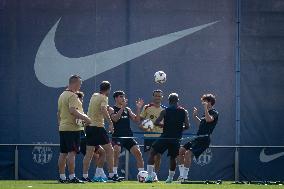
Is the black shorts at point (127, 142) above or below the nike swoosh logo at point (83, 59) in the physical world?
below

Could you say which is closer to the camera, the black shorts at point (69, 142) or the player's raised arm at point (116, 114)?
the black shorts at point (69, 142)

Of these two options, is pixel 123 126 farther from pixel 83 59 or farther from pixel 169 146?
pixel 83 59

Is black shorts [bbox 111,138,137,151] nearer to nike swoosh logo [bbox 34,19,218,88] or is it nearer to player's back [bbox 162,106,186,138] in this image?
player's back [bbox 162,106,186,138]

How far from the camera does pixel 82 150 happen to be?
18.7 meters

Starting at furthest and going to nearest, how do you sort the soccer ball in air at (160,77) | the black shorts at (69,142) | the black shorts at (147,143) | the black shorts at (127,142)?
1. the soccer ball in air at (160,77)
2. the black shorts at (147,143)
3. the black shorts at (127,142)
4. the black shorts at (69,142)

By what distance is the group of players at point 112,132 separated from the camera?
1634 centimetres

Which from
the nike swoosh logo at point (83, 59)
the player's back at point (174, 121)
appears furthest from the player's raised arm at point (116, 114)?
the nike swoosh logo at point (83, 59)

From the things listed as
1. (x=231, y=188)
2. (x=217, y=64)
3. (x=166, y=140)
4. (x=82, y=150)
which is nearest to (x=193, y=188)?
(x=231, y=188)

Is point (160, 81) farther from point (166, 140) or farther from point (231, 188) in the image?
point (231, 188)

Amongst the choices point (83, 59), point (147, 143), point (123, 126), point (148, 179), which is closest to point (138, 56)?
point (83, 59)

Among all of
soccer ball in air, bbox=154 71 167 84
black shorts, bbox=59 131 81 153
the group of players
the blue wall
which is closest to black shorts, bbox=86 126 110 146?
the group of players

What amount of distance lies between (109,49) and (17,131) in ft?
8.37

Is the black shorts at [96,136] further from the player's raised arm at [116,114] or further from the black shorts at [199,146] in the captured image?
the black shorts at [199,146]

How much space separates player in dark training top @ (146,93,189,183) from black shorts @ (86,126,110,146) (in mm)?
1004
